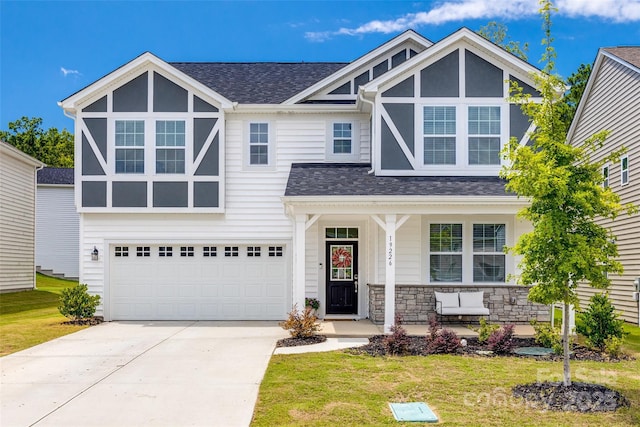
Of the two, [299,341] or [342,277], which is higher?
[342,277]

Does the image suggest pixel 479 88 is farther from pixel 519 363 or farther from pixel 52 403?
pixel 52 403

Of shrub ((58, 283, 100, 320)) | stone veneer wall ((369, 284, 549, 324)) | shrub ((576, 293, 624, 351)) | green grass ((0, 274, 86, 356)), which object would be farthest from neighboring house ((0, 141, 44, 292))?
shrub ((576, 293, 624, 351))

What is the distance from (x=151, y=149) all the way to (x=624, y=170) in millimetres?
13595

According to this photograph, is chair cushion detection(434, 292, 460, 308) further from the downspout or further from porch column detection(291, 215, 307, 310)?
the downspout

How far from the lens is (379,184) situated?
1373cm

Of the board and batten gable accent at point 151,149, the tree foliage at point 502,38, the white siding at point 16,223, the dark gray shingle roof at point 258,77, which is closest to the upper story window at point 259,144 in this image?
the dark gray shingle roof at point 258,77

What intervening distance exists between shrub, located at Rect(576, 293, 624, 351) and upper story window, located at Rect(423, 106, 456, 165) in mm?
4934

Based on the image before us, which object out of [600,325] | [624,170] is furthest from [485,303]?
[624,170]

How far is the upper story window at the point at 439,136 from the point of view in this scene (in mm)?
14461

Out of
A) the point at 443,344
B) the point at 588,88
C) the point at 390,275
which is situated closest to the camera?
the point at 443,344

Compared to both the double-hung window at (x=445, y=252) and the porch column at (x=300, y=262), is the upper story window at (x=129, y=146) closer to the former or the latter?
the porch column at (x=300, y=262)

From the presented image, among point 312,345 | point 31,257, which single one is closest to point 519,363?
point 312,345

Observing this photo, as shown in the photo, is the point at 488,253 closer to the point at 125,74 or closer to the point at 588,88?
the point at 588,88

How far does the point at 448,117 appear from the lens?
14484 mm
